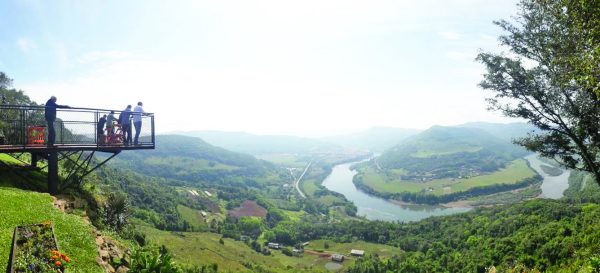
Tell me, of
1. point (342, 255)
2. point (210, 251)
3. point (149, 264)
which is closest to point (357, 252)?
point (342, 255)

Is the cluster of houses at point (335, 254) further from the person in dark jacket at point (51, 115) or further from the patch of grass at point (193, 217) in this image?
the person in dark jacket at point (51, 115)

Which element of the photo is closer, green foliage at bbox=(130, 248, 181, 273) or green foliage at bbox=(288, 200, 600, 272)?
green foliage at bbox=(130, 248, 181, 273)

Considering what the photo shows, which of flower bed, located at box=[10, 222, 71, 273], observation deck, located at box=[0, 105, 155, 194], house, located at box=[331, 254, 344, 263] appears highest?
observation deck, located at box=[0, 105, 155, 194]

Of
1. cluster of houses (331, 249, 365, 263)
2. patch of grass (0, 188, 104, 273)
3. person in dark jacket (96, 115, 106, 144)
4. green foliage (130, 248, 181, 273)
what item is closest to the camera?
patch of grass (0, 188, 104, 273)

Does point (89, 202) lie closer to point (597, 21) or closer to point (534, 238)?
point (597, 21)

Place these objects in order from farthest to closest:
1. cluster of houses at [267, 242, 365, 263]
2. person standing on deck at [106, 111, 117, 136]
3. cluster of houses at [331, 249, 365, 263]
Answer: cluster of houses at [267, 242, 365, 263]
cluster of houses at [331, 249, 365, 263]
person standing on deck at [106, 111, 117, 136]

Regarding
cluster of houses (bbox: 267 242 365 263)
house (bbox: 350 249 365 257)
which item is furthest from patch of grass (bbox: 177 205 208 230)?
house (bbox: 350 249 365 257)

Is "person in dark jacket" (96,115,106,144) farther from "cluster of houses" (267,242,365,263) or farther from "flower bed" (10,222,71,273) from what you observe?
"cluster of houses" (267,242,365,263)
